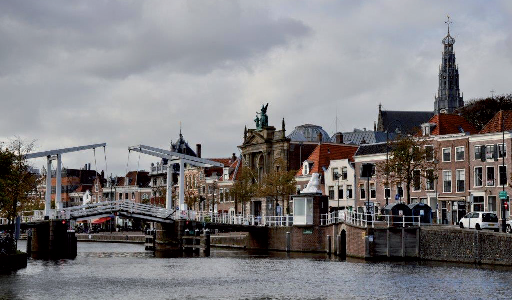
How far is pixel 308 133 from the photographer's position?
355 feet

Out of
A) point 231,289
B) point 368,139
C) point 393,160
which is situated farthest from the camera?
point 368,139

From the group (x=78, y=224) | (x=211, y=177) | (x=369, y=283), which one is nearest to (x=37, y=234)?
(x=369, y=283)

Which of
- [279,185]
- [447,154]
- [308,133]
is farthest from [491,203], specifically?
[308,133]

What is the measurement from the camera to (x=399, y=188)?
79.8m

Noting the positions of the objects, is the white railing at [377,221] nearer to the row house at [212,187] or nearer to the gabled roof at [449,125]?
the gabled roof at [449,125]

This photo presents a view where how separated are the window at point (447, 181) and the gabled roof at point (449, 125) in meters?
3.55

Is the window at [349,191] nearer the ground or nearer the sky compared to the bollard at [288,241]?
nearer the sky

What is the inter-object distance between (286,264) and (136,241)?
4912 centimetres

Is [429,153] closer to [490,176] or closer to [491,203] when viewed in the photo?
[490,176]

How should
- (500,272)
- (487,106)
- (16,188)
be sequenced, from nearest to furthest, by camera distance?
1. (500,272)
2. (16,188)
3. (487,106)

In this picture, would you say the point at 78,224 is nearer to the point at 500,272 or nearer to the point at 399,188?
the point at 399,188

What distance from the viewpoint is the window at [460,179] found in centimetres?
7288

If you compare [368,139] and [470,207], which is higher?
[368,139]

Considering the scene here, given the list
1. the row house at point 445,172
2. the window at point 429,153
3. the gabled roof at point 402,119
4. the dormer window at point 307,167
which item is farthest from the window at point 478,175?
the gabled roof at point 402,119
